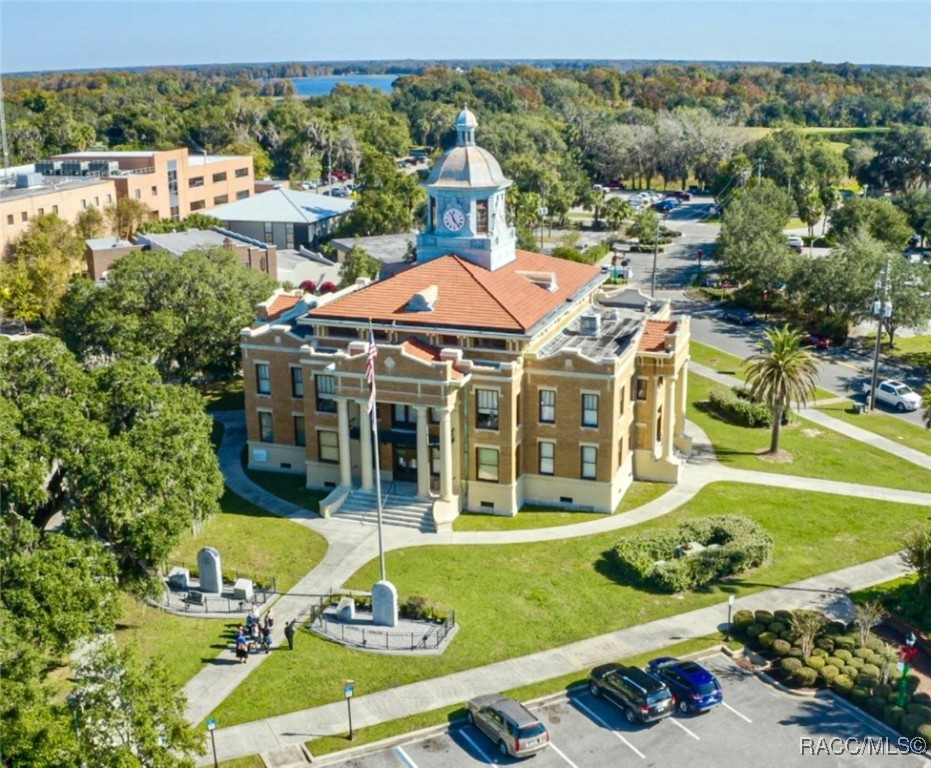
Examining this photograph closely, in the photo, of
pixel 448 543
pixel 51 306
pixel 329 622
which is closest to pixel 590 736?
pixel 329 622

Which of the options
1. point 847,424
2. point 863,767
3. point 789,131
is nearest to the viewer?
point 863,767

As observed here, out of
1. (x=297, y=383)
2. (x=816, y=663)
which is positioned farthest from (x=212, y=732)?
(x=297, y=383)

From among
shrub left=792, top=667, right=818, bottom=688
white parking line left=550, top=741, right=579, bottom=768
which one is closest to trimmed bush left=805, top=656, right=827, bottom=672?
shrub left=792, top=667, right=818, bottom=688

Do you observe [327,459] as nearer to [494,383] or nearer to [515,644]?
[494,383]

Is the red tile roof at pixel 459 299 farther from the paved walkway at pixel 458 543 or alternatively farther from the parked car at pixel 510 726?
the parked car at pixel 510 726

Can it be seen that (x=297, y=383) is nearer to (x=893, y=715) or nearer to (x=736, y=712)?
(x=736, y=712)

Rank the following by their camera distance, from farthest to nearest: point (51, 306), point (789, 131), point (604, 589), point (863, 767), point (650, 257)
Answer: point (789, 131)
point (650, 257)
point (51, 306)
point (604, 589)
point (863, 767)
